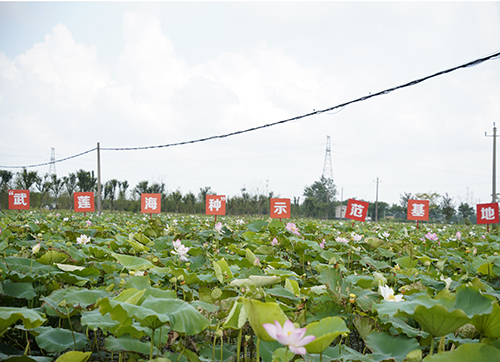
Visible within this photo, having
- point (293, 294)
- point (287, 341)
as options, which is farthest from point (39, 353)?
point (287, 341)

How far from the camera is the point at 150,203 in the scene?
896cm

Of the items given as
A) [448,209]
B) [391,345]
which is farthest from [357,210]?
[448,209]

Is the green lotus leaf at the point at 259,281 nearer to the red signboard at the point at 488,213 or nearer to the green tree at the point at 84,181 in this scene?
the red signboard at the point at 488,213

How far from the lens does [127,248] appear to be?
260 centimetres


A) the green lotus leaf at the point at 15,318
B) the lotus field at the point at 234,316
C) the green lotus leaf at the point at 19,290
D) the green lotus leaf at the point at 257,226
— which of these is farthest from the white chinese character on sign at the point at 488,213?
the green lotus leaf at the point at 15,318

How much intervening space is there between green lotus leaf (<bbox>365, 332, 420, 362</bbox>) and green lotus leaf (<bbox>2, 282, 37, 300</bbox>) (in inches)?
51.8

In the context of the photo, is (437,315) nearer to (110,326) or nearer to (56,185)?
(110,326)

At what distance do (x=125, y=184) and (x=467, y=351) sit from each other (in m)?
33.5

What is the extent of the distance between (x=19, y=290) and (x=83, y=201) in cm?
841

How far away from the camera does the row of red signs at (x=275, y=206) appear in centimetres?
756

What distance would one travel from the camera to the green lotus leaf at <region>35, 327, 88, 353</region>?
1.01 m

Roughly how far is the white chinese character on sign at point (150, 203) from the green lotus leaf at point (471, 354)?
28.7 ft

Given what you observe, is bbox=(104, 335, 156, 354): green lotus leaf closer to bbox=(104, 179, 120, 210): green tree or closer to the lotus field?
the lotus field

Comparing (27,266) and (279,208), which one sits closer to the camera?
(27,266)
